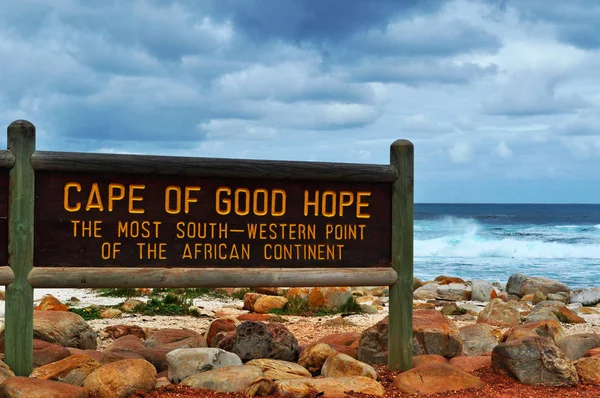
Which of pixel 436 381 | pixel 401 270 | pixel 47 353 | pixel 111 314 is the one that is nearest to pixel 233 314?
pixel 111 314

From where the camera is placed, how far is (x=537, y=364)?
768cm

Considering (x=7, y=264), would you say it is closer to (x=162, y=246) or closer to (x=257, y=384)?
(x=162, y=246)

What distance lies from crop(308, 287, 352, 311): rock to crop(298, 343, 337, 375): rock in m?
7.20

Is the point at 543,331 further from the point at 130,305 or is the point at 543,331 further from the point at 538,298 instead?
the point at 538,298

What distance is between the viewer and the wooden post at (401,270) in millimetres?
8125

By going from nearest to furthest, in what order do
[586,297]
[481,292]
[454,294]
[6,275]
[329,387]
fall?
[329,387] → [6,275] → [481,292] → [454,294] → [586,297]

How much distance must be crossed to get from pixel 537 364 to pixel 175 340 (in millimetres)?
4795

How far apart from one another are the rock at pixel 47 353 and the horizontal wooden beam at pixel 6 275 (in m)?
1.11

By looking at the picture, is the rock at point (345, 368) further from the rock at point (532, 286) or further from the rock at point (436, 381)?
the rock at point (532, 286)

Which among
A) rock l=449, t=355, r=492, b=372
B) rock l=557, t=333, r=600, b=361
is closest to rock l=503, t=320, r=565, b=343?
rock l=557, t=333, r=600, b=361

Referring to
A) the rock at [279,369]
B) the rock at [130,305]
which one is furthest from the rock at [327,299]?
the rock at [279,369]

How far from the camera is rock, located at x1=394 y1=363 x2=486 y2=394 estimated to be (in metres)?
7.32

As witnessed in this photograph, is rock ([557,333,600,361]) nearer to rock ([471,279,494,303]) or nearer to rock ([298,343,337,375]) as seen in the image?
rock ([298,343,337,375])

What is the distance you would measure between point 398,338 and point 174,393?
2583 millimetres
